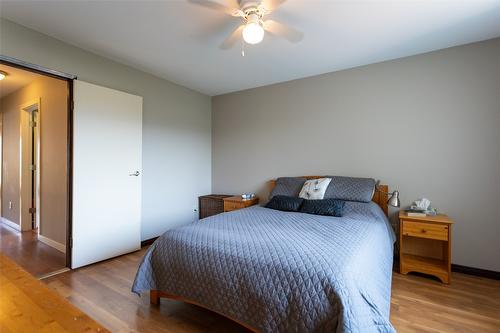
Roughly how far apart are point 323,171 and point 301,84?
1.31m

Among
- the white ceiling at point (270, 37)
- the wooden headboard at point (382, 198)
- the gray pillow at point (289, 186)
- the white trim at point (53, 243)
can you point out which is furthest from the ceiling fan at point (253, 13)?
the white trim at point (53, 243)

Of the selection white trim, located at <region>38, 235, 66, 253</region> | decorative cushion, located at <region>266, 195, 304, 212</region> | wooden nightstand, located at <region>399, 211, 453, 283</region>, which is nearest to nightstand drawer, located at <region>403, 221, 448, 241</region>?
wooden nightstand, located at <region>399, 211, 453, 283</region>

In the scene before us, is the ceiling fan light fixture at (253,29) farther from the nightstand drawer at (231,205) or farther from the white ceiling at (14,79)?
the white ceiling at (14,79)

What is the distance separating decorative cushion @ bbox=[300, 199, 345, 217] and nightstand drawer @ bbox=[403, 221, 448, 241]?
0.66 meters

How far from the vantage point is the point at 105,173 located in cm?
275

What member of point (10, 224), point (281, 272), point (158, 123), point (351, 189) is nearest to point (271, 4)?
point (281, 272)

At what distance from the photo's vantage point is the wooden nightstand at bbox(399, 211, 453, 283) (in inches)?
89.8

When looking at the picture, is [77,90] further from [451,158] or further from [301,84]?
[451,158]

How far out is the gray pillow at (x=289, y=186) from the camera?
321 cm

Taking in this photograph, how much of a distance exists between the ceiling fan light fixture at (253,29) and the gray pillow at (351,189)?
1902 mm

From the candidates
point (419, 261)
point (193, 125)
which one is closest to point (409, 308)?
point (419, 261)

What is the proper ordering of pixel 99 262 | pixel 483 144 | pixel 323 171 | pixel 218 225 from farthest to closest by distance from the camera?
1. pixel 323 171
2. pixel 99 262
3. pixel 483 144
4. pixel 218 225

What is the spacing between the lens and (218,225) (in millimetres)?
2055

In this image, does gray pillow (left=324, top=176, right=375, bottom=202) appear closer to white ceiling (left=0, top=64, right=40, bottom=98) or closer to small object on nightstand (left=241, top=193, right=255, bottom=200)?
small object on nightstand (left=241, top=193, right=255, bottom=200)
